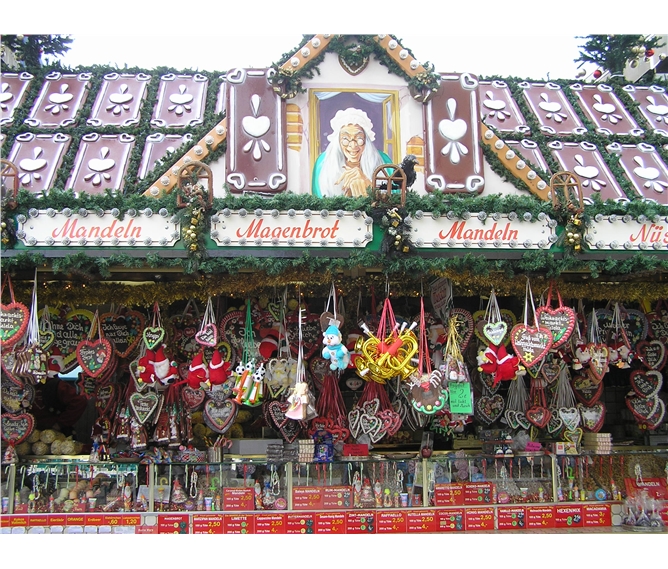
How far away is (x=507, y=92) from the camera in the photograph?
10.9m

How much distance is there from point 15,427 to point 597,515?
7.26m

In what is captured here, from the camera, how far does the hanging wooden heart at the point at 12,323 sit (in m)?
6.59

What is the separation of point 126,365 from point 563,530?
599cm

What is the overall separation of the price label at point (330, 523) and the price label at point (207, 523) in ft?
3.74

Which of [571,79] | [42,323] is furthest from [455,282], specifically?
[571,79]

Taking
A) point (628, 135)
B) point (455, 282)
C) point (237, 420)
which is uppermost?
point (628, 135)

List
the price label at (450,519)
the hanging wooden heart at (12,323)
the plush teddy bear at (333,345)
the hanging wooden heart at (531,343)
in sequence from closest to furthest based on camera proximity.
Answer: the hanging wooden heart at (12,323), the plush teddy bear at (333,345), the hanging wooden heart at (531,343), the price label at (450,519)

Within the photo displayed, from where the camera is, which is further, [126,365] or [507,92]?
[507,92]

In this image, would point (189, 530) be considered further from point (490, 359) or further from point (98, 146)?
point (98, 146)

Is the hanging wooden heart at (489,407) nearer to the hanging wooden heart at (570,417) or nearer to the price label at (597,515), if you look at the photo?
the hanging wooden heart at (570,417)

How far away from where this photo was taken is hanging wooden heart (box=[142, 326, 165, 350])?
7.72m

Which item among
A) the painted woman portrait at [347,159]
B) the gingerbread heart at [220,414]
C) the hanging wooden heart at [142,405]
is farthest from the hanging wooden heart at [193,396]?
the painted woman portrait at [347,159]

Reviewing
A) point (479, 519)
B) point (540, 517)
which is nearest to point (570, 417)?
point (540, 517)

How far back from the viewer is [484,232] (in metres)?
6.95
